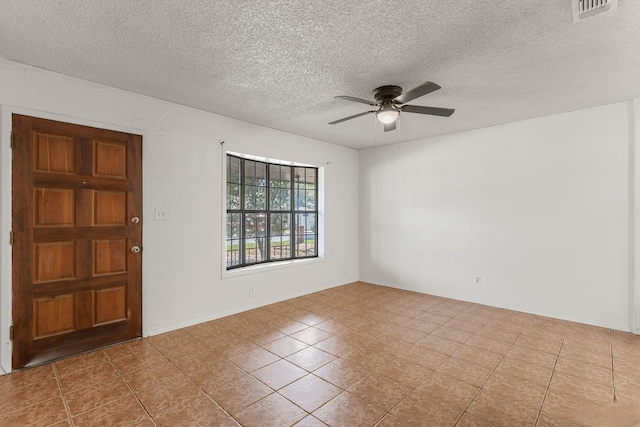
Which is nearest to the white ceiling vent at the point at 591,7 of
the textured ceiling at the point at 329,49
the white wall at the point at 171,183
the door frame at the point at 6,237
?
the textured ceiling at the point at 329,49

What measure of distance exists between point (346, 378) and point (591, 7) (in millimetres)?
3109

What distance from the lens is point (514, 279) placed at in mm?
4234

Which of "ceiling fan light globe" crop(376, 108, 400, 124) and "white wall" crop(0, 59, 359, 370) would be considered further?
"ceiling fan light globe" crop(376, 108, 400, 124)

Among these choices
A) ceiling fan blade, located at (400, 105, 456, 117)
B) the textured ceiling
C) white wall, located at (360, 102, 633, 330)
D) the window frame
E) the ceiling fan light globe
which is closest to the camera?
the textured ceiling

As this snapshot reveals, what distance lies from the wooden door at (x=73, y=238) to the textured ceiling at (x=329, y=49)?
704 mm

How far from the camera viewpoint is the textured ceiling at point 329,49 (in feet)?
6.29

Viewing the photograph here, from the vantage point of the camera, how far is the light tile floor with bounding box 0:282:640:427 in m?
1.99

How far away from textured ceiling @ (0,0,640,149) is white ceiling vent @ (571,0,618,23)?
0.15 ft

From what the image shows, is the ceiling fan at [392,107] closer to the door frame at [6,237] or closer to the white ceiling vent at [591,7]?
the white ceiling vent at [591,7]

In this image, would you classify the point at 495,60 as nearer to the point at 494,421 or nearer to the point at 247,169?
the point at 494,421

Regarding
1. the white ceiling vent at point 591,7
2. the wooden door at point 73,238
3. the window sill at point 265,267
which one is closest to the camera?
the white ceiling vent at point 591,7

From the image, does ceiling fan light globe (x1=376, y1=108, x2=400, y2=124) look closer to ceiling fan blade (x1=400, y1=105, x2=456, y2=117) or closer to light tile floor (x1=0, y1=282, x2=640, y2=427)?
ceiling fan blade (x1=400, y1=105, x2=456, y2=117)

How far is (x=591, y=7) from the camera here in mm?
1848

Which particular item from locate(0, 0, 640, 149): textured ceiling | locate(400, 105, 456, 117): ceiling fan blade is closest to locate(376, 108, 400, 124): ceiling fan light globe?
locate(400, 105, 456, 117): ceiling fan blade
